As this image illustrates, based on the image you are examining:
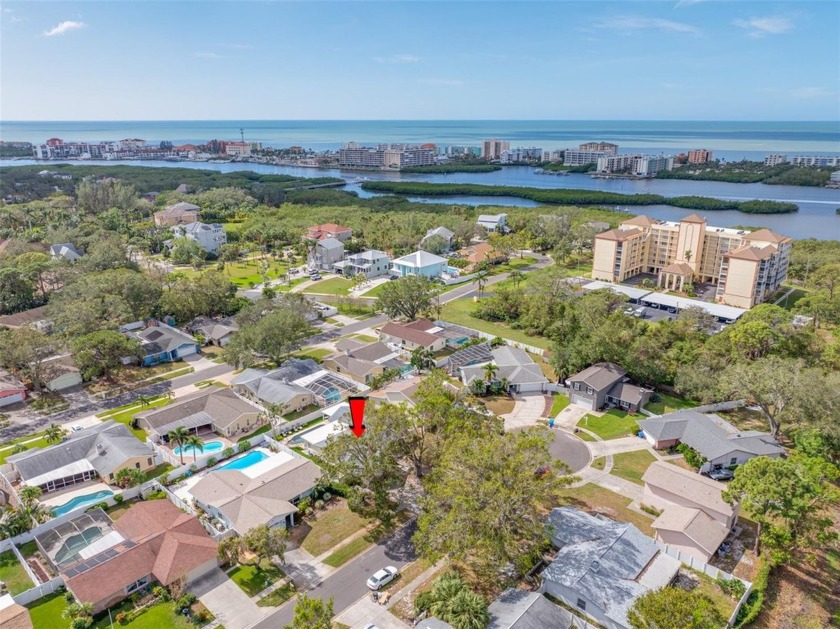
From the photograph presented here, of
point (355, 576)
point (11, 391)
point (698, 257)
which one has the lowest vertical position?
point (355, 576)

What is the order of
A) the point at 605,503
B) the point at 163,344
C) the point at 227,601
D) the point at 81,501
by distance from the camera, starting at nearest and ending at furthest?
the point at 227,601
the point at 605,503
the point at 81,501
the point at 163,344

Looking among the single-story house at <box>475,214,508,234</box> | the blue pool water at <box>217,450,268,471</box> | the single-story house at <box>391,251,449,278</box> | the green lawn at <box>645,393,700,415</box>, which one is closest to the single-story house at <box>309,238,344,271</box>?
the single-story house at <box>391,251,449,278</box>

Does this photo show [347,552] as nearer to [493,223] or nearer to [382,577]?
[382,577]

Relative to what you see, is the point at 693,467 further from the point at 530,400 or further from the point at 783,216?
the point at 783,216

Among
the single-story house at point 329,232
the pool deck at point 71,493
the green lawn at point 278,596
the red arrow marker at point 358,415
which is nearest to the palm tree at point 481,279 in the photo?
the single-story house at point 329,232

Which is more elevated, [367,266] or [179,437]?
[367,266]

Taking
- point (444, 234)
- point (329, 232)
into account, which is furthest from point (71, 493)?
point (444, 234)
